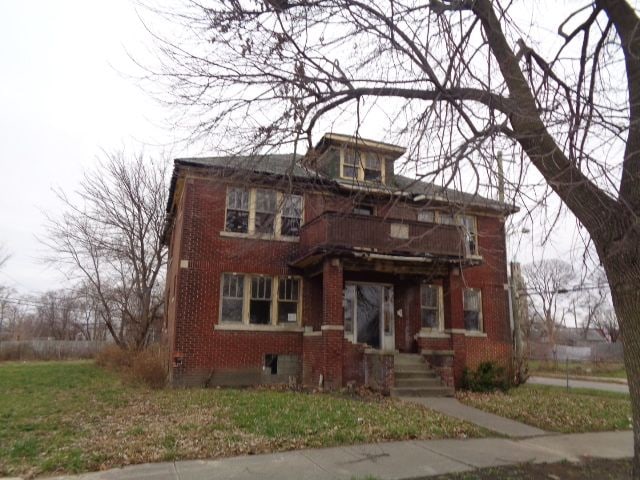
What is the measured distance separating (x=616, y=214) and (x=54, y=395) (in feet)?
43.1

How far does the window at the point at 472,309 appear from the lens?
18.1 m

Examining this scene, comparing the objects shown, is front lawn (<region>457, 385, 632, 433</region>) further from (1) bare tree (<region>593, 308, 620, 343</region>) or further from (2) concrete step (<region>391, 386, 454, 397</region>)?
(1) bare tree (<region>593, 308, 620, 343</region>)

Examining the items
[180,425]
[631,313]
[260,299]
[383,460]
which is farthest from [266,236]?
[631,313]

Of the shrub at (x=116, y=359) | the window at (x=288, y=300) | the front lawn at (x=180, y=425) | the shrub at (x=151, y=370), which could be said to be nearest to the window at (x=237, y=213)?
the window at (x=288, y=300)

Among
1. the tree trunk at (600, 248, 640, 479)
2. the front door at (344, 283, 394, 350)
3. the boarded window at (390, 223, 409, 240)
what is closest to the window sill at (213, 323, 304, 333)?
the front door at (344, 283, 394, 350)

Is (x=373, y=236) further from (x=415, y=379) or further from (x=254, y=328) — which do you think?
(x=254, y=328)

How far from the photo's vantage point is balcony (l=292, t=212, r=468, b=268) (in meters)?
13.7

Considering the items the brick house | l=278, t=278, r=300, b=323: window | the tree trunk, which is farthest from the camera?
l=278, t=278, r=300, b=323: window

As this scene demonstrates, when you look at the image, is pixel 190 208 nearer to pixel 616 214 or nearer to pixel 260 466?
pixel 260 466

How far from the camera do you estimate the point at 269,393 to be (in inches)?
495

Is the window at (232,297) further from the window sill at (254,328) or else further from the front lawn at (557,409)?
the front lawn at (557,409)

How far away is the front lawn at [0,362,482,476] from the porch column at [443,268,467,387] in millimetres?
4279

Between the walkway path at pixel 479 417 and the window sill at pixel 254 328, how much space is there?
4470mm

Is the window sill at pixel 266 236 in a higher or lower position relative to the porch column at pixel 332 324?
higher
